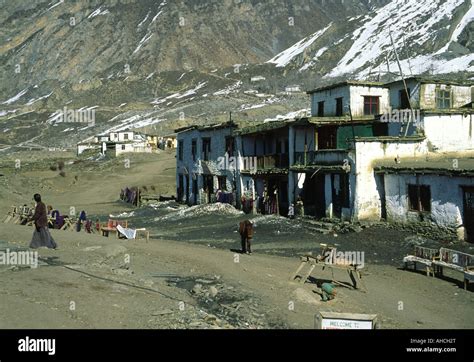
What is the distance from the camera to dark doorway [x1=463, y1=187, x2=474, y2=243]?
2409cm

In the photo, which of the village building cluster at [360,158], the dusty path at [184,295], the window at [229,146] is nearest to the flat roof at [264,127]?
the village building cluster at [360,158]

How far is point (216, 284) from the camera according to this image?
17.2 m

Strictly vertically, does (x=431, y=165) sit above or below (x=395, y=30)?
below

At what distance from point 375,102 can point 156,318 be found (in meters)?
28.4

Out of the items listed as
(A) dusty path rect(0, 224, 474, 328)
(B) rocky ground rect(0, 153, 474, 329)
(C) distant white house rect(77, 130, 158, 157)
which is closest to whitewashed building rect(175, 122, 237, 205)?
(B) rocky ground rect(0, 153, 474, 329)

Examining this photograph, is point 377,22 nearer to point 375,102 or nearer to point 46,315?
point 375,102

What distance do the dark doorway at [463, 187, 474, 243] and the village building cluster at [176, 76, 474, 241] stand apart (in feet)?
0.14

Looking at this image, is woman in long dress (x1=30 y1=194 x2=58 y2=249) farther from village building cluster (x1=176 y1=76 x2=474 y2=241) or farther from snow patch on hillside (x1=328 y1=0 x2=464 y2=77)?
snow patch on hillside (x1=328 y1=0 x2=464 y2=77)

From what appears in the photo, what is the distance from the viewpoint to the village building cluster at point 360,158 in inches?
1047

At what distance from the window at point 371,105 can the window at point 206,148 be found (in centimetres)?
1341

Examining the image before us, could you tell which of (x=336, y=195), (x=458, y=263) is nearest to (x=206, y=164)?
(x=336, y=195)

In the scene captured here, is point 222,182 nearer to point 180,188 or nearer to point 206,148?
point 206,148

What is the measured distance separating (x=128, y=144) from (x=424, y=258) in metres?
69.0
